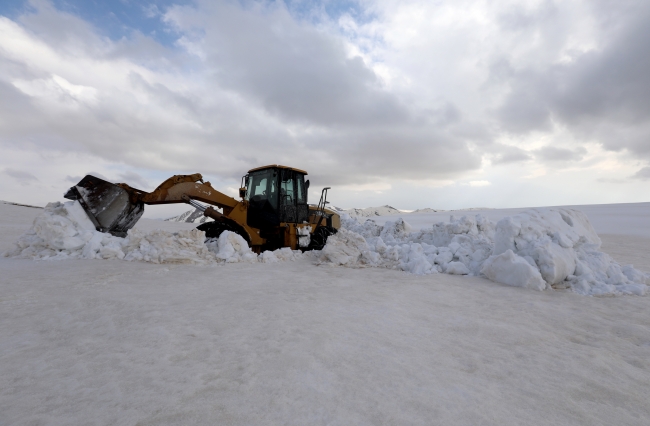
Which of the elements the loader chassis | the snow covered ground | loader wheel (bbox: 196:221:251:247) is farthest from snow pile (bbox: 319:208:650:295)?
loader wheel (bbox: 196:221:251:247)

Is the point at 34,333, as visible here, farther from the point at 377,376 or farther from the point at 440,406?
the point at 440,406

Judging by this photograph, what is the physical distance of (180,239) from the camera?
6258 mm

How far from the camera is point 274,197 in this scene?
774 centimetres

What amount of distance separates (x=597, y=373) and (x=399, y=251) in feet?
14.5

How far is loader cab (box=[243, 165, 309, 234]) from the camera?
7746mm

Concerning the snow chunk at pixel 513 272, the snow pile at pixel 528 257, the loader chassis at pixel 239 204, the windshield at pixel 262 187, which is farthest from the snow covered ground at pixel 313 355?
the windshield at pixel 262 187

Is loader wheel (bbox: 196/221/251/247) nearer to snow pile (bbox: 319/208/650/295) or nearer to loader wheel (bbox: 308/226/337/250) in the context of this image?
loader wheel (bbox: 308/226/337/250)

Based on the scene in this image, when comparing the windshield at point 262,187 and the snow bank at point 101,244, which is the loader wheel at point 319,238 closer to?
the windshield at point 262,187

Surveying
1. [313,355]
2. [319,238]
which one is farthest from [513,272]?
[319,238]

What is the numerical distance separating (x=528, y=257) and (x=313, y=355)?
4.01 meters

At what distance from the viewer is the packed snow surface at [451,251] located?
450 cm

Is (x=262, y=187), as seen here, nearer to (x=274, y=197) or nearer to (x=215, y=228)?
(x=274, y=197)

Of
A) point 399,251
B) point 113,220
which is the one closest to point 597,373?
point 399,251

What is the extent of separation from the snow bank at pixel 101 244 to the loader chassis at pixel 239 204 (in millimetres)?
437
